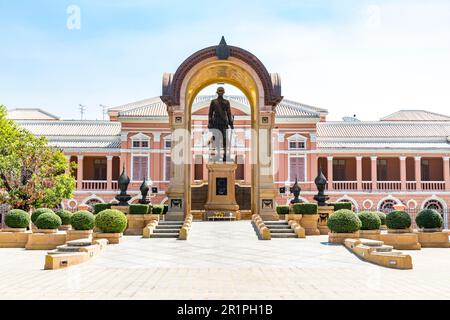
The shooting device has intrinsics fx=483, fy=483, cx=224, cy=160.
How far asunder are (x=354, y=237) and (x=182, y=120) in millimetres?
9745

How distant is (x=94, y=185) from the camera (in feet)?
154

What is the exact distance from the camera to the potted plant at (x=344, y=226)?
637 inches

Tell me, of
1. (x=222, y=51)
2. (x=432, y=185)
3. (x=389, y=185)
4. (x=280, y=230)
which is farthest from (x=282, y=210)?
(x=432, y=185)

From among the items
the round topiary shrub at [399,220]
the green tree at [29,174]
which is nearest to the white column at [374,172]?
the green tree at [29,174]

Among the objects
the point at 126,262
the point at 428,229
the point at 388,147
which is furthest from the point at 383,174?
the point at 126,262

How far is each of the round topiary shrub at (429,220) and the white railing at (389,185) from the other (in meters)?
28.9

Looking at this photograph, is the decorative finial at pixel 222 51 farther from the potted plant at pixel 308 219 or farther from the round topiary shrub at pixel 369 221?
the round topiary shrub at pixel 369 221

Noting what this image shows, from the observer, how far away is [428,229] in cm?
1852

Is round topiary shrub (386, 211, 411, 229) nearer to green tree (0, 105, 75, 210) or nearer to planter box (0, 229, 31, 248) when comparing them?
planter box (0, 229, 31, 248)

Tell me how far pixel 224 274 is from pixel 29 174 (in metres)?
19.4

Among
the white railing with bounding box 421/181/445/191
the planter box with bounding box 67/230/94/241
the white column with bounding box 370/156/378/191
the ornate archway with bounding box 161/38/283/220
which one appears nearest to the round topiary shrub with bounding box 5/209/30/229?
the planter box with bounding box 67/230/94/241

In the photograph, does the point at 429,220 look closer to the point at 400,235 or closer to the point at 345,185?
the point at 400,235

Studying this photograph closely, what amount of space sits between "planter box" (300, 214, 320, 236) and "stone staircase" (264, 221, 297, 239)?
776mm
